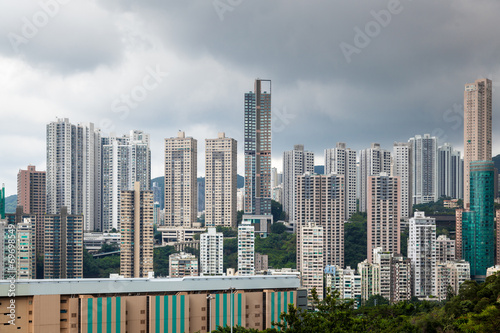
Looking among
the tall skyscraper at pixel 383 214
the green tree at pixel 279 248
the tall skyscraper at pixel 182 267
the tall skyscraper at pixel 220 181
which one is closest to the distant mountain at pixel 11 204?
the tall skyscraper at pixel 182 267

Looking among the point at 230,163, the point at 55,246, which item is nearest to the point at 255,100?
the point at 230,163

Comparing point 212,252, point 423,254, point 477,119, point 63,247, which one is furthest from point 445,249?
point 63,247

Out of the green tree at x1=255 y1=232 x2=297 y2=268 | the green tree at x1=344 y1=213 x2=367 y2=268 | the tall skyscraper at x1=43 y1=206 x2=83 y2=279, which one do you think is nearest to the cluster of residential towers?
the tall skyscraper at x1=43 y1=206 x2=83 y2=279

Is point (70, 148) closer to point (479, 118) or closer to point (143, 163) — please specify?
point (143, 163)

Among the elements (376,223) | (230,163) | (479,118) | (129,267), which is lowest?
(129,267)

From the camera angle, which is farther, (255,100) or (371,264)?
(255,100)

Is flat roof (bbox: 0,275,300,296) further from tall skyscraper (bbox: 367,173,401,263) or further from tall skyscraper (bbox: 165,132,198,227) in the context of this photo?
tall skyscraper (bbox: 165,132,198,227)

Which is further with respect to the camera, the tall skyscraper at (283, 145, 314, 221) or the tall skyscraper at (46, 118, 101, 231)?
the tall skyscraper at (283, 145, 314, 221)
